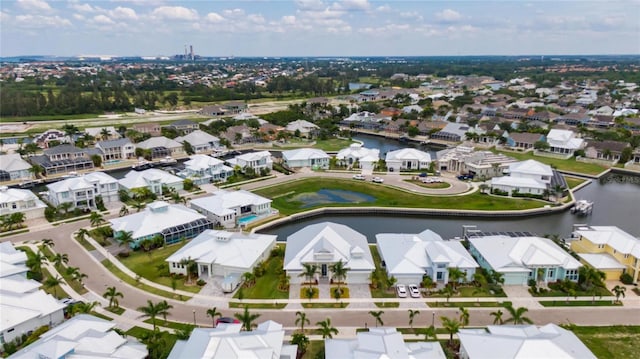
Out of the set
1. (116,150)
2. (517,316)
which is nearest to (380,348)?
(517,316)

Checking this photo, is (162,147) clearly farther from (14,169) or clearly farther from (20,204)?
(20,204)

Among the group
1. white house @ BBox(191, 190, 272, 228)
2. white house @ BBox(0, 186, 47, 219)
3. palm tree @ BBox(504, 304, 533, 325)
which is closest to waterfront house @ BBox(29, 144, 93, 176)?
white house @ BBox(0, 186, 47, 219)

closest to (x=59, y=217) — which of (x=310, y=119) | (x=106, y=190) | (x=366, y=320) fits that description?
(x=106, y=190)

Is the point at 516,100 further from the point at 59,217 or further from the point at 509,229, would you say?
the point at 59,217

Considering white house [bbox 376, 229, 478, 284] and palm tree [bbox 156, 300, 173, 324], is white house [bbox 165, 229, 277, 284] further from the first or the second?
white house [bbox 376, 229, 478, 284]

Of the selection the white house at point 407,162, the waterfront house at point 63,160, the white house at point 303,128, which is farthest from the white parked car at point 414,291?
the white house at point 303,128

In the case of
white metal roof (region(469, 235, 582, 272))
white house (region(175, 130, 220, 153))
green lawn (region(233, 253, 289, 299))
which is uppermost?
white house (region(175, 130, 220, 153))
